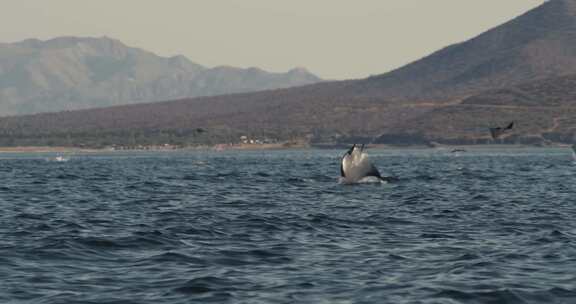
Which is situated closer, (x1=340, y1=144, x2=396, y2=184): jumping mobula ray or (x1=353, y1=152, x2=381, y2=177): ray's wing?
(x1=340, y1=144, x2=396, y2=184): jumping mobula ray

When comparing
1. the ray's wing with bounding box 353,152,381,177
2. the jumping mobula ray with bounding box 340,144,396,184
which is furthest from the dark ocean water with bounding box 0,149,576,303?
the ray's wing with bounding box 353,152,381,177

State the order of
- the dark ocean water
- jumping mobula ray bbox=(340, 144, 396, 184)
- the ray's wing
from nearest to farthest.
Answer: the dark ocean water
jumping mobula ray bbox=(340, 144, 396, 184)
the ray's wing

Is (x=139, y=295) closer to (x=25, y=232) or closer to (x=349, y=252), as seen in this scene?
(x=349, y=252)

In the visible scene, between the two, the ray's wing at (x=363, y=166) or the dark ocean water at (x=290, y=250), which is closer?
the dark ocean water at (x=290, y=250)

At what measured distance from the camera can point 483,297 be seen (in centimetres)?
1847

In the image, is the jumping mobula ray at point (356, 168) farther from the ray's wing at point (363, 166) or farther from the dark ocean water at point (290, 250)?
the dark ocean water at point (290, 250)

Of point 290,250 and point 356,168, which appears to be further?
point 356,168

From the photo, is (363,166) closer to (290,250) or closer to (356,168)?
(356,168)

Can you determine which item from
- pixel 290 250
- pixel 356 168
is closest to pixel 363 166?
pixel 356 168

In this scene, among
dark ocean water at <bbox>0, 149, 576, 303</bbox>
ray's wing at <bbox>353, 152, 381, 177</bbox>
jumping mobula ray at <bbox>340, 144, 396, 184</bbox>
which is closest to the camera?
dark ocean water at <bbox>0, 149, 576, 303</bbox>

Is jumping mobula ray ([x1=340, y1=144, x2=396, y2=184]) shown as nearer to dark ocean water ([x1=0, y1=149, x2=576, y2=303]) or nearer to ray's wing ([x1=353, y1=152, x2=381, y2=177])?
ray's wing ([x1=353, y1=152, x2=381, y2=177])

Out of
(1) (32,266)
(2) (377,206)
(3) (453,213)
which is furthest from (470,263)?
(2) (377,206)

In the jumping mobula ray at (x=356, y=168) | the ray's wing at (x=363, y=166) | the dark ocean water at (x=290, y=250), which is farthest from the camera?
the ray's wing at (x=363, y=166)

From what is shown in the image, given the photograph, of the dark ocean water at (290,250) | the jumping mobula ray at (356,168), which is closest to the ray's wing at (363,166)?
the jumping mobula ray at (356,168)
